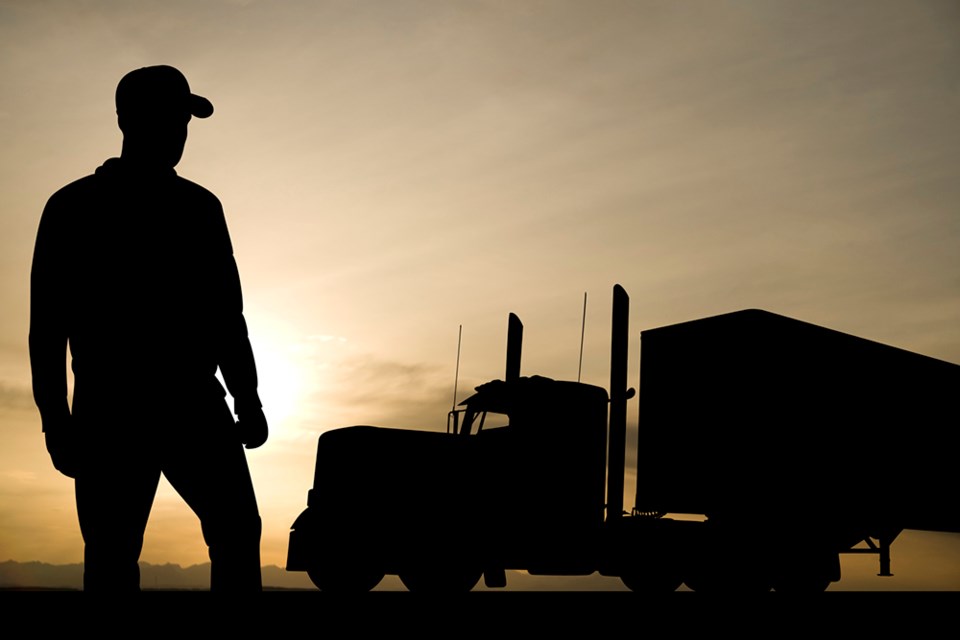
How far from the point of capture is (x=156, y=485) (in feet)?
11.6

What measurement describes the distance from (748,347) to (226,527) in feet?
33.1

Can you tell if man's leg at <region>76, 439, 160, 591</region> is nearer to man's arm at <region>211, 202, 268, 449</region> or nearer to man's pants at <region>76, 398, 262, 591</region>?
man's pants at <region>76, 398, 262, 591</region>

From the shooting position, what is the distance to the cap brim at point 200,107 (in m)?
3.85

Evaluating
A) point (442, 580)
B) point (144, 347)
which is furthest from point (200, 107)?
point (442, 580)

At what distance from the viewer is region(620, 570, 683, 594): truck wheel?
12.8 m

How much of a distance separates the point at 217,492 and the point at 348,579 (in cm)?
879

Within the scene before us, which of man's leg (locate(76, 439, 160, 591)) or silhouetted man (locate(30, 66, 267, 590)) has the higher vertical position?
silhouetted man (locate(30, 66, 267, 590))

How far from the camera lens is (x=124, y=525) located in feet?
11.2

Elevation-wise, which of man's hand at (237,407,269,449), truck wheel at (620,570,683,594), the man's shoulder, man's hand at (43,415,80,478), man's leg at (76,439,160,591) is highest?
the man's shoulder

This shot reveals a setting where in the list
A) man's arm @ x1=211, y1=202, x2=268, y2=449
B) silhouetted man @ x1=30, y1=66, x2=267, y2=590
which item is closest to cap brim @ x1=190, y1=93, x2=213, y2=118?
silhouetted man @ x1=30, y1=66, x2=267, y2=590

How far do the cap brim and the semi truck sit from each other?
822 centimetres

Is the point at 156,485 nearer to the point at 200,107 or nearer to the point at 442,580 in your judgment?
the point at 200,107

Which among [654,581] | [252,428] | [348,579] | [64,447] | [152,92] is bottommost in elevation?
[348,579]

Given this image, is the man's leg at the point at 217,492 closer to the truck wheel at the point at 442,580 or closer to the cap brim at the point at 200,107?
the cap brim at the point at 200,107
